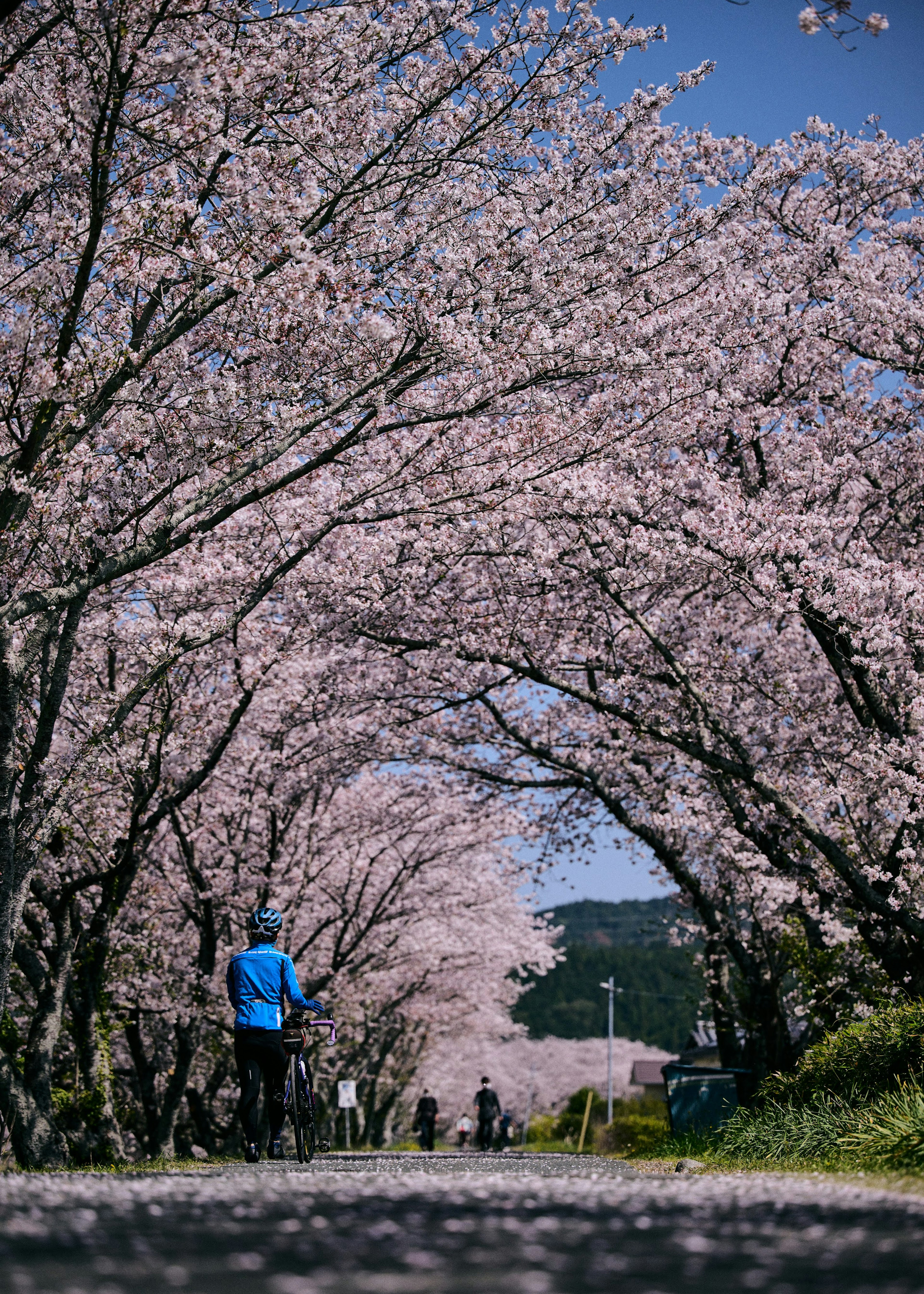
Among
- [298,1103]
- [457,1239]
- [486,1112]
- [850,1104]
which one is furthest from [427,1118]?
[457,1239]

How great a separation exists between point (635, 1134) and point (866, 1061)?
18.2 meters

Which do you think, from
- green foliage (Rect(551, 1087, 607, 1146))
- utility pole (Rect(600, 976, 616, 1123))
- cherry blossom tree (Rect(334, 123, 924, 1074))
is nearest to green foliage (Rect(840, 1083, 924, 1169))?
cherry blossom tree (Rect(334, 123, 924, 1074))

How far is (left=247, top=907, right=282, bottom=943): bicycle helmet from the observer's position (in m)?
8.91

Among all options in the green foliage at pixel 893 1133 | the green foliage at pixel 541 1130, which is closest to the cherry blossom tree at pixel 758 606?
the green foliage at pixel 893 1133

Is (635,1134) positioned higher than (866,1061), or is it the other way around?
(866,1061)

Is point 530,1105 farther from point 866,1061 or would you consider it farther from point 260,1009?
point 260,1009

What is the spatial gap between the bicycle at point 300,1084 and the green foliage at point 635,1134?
542cm

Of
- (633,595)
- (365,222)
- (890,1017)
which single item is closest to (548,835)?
(633,595)

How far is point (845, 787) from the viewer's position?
40.6 feet

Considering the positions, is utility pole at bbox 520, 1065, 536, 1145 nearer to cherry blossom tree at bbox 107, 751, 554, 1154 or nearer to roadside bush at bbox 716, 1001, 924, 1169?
cherry blossom tree at bbox 107, 751, 554, 1154

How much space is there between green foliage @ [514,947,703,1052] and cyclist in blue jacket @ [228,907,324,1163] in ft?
280

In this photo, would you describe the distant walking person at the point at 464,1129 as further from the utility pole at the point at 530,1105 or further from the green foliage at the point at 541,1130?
the utility pole at the point at 530,1105

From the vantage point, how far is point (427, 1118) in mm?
→ 26062

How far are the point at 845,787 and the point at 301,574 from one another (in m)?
6.57
